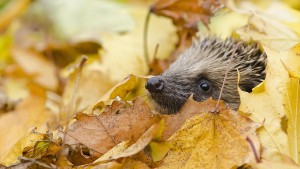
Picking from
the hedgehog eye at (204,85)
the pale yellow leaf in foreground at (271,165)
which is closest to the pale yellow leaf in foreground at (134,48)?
the hedgehog eye at (204,85)

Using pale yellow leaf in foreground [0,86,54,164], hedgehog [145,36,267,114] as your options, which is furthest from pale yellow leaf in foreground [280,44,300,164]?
pale yellow leaf in foreground [0,86,54,164]

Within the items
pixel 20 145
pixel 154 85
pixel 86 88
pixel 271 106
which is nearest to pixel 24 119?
pixel 86 88

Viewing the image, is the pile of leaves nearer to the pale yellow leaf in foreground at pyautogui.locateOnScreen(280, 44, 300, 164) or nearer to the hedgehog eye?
the pale yellow leaf in foreground at pyautogui.locateOnScreen(280, 44, 300, 164)

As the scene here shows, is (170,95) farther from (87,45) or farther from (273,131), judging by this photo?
(87,45)

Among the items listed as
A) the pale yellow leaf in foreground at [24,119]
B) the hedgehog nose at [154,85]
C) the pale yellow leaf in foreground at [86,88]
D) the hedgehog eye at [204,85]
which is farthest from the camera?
the pale yellow leaf in foreground at [86,88]

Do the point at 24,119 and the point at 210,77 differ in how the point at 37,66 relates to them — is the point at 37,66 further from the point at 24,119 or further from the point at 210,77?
the point at 210,77

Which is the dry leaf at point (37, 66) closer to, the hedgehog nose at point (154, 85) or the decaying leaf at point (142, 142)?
the hedgehog nose at point (154, 85)

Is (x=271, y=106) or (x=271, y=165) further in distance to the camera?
(x=271, y=106)
